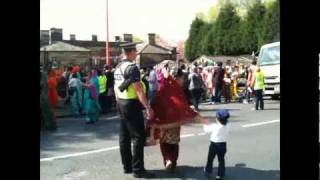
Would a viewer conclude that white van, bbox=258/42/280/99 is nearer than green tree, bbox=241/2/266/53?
Yes

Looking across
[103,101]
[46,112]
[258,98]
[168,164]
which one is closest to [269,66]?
[258,98]

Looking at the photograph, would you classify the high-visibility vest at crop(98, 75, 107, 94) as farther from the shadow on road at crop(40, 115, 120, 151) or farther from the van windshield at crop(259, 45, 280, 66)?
the van windshield at crop(259, 45, 280, 66)

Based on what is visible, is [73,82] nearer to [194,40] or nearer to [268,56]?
[268,56]

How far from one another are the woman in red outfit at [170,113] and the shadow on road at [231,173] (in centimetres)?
33

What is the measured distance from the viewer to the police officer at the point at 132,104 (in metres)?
5.21

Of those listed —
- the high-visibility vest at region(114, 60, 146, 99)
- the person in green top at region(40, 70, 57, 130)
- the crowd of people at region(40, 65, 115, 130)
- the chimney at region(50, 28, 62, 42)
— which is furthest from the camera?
the chimney at region(50, 28, 62, 42)

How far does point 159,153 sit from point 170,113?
1.43m

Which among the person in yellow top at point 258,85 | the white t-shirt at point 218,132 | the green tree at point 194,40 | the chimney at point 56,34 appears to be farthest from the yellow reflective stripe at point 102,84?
the green tree at point 194,40

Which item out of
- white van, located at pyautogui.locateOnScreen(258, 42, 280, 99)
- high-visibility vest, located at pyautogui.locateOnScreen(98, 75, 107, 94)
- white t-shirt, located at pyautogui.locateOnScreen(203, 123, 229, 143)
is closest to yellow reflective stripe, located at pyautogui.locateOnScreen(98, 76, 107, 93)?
high-visibility vest, located at pyautogui.locateOnScreen(98, 75, 107, 94)

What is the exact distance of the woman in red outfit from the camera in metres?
5.41
